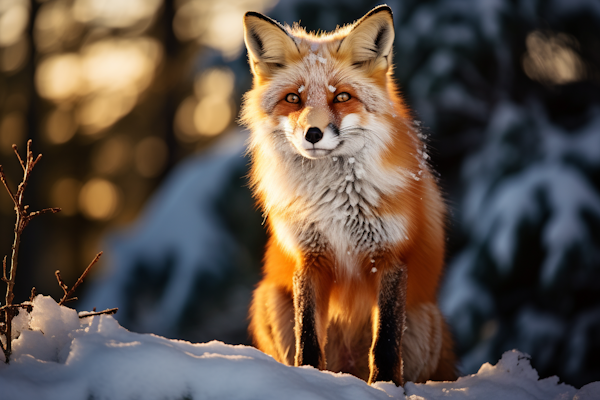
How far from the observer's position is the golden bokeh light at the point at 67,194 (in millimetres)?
13188

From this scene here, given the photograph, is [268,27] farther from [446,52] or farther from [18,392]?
[446,52]

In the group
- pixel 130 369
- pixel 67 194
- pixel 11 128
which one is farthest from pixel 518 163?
pixel 67 194

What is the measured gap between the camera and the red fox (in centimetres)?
225

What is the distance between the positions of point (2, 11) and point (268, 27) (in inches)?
384

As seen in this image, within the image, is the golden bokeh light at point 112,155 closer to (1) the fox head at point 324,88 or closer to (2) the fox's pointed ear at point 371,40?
(1) the fox head at point 324,88

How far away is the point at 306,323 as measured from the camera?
231cm

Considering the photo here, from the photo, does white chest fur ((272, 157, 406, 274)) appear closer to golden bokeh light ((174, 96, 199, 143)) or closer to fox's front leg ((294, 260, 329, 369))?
fox's front leg ((294, 260, 329, 369))

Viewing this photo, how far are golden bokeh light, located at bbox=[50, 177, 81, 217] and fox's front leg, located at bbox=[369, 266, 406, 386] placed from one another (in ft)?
41.4

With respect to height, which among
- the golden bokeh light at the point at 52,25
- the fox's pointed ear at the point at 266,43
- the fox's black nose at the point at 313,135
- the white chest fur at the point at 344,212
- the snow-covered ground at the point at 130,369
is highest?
the golden bokeh light at the point at 52,25

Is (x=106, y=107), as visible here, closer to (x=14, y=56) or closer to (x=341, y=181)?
(x=14, y=56)

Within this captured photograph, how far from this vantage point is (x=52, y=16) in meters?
10.6

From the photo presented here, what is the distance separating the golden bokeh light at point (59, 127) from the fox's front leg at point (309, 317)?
35.5 ft

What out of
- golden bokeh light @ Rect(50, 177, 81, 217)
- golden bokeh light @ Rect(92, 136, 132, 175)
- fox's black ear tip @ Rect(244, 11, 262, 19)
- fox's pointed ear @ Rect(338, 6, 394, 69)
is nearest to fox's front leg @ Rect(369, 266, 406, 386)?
fox's pointed ear @ Rect(338, 6, 394, 69)

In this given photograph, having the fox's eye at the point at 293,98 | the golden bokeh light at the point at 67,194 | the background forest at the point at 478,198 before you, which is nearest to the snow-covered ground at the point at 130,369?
the fox's eye at the point at 293,98
